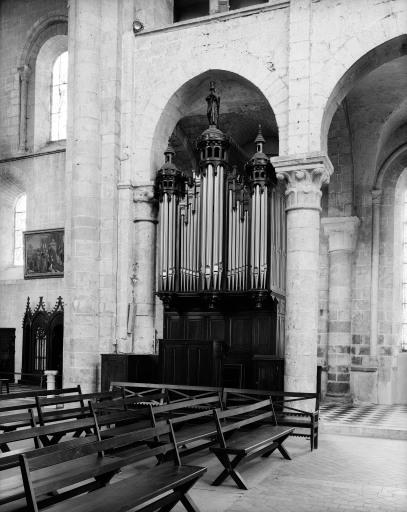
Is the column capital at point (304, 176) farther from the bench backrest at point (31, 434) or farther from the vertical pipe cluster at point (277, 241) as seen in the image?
the bench backrest at point (31, 434)

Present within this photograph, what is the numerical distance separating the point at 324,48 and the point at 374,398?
875 centimetres

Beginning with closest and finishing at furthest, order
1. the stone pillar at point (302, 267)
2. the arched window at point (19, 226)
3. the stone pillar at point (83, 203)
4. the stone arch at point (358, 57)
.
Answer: the stone pillar at point (302, 267), the stone arch at point (358, 57), the stone pillar at point (83, 203), the arched window at point (19, 226)

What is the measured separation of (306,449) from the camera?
10078 millimetres

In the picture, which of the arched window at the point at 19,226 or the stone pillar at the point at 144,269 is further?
the arched window at the point at 19,226

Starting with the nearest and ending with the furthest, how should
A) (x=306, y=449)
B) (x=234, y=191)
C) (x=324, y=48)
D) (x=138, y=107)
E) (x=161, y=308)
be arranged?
(x=306, y=449) < (x=324, y=48) < (x=234, y=191) < (x=138, y=107) < (x=161, y=308)

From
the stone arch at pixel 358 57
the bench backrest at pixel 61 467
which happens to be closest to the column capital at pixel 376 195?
the stone arch at pixel 358 57

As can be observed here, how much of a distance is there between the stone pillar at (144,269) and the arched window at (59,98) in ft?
20.7

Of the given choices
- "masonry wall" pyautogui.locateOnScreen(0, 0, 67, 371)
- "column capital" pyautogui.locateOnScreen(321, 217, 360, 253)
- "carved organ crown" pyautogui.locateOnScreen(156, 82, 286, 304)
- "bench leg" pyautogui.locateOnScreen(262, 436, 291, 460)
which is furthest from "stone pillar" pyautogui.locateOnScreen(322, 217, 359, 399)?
"bench leg" pyautogui.locateOnScreen(262, 436, 291, 460)

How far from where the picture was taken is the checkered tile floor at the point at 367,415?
12676 millimetres

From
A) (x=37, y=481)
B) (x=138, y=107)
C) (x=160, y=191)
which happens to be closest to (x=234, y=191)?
(x=160, y=191)

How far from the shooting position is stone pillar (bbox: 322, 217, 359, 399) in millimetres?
16766

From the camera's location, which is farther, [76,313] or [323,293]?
[323,293]

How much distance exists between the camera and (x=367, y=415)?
14.0 meters

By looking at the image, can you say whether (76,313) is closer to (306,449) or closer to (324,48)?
(306,449)
